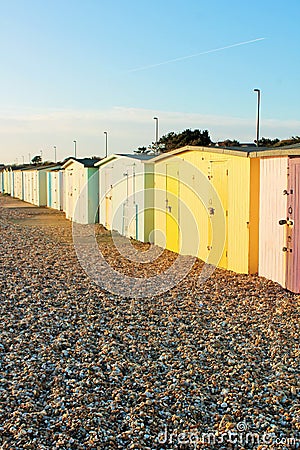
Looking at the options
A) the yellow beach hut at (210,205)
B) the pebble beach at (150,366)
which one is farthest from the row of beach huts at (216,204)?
the pebble beach at (150,366)

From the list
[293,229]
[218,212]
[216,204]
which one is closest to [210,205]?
[216,204]

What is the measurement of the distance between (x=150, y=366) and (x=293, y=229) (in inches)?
156

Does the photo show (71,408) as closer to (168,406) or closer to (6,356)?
(168,406)

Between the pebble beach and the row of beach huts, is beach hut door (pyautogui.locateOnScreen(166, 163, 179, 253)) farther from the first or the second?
the pebble beach

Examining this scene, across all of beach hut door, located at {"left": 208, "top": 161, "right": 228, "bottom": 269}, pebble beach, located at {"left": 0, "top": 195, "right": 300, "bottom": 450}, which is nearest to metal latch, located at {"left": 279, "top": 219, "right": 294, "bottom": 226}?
pebble beach, located at {"left": 0, "top": 195, "right": 300, "bottom": 450}

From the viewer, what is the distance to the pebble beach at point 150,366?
13.5ft

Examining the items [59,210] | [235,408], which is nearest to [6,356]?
[235,408]

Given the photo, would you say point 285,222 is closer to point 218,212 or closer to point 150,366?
point 218,212

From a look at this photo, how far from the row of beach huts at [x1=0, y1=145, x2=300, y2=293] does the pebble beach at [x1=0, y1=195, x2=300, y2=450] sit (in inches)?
29.0

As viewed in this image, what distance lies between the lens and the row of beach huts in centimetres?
861

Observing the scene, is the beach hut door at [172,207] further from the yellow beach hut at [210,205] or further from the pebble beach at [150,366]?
the pebble beach at [150,366]

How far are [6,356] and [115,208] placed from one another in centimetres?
1185

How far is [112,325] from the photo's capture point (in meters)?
6.84

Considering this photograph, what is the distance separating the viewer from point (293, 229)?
835 cm
